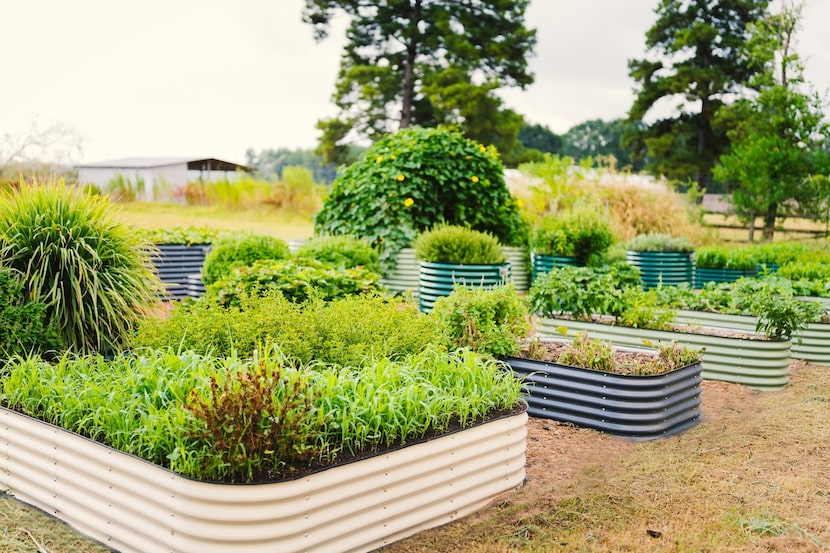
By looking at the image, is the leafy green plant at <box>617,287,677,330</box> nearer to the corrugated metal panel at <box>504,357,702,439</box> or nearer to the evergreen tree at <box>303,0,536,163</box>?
the corrugated metal panel at <box>504,357,702,439</box>

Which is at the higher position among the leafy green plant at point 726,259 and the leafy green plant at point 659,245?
the leafy green plant at point 659,245

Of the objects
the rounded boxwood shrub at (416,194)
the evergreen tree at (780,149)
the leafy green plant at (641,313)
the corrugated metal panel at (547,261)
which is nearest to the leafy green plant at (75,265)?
the leafy green plant at (641,313)

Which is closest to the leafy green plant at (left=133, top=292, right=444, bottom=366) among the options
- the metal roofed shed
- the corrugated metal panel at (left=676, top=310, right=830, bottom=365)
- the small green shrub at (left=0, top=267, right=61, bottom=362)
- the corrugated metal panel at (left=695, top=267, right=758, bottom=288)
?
the small green shrub at (left=0, top=267, right=61, bottom=362)

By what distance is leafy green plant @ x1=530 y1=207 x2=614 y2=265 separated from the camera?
10.5 metres

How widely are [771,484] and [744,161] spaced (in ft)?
55.6

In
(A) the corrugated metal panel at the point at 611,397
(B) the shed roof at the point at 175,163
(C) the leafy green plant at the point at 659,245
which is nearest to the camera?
(A) the corrugated metal panel at the point at 611,397

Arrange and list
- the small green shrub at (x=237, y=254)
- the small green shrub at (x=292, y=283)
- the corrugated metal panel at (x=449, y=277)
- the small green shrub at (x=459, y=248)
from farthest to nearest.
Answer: the small green shrub at (x=237, y=254) → the small green shrub at (x=459, y=248) → the corrugated metal panel at (x=449, y=277) → the small green shrub at (x=292, y=283)

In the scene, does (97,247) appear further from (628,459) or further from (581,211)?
(581,211)

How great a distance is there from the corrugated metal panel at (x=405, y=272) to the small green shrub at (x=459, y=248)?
971 millimetres

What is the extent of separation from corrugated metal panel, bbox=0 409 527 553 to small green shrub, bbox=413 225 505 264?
4.81 m

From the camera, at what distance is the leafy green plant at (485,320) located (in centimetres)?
511

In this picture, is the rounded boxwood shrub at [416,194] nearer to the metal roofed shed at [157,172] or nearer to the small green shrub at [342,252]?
the small green shrub at [342,252]

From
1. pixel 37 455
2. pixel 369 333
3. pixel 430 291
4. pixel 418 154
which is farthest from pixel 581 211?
pixel 37 455

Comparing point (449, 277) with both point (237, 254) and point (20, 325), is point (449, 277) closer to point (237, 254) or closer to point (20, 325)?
point (237, 254)
